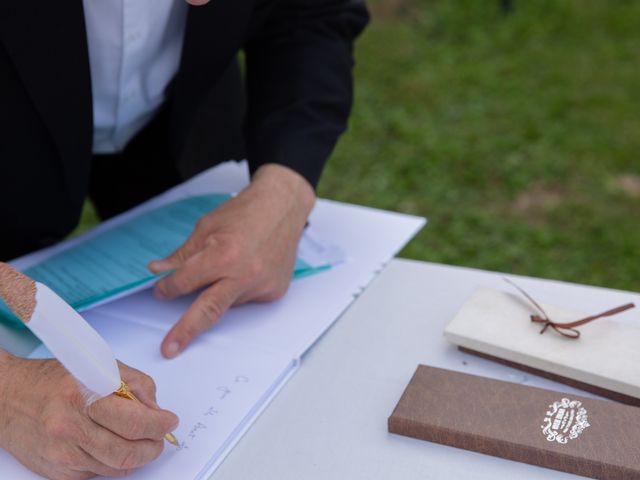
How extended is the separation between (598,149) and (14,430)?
3.15 meters

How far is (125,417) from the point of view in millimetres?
763

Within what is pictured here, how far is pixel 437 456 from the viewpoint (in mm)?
823

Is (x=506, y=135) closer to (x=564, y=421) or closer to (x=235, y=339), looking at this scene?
(x=235, y=339)

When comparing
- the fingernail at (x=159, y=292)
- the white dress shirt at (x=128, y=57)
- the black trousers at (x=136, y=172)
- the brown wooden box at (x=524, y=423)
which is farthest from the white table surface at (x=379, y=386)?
the black trousers at (x=136, y=172)

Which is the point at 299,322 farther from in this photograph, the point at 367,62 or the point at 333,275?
the point at 367,62

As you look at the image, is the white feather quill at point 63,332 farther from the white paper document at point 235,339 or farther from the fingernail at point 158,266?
the fingernail at point 158,266

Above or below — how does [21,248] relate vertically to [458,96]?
above

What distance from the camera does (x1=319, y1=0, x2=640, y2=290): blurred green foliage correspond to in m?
2.98

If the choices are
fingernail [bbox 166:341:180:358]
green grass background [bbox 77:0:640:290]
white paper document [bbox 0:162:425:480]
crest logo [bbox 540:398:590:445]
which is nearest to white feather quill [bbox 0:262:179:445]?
white paper document [bbox 0:162:425:480]

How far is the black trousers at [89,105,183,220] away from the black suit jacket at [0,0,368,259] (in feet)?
0.37

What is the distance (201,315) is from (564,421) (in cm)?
47

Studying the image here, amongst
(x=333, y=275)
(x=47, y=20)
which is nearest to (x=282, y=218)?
(x=333, y=275)

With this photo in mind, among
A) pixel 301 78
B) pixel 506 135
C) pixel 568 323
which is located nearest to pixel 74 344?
pixel 568 323

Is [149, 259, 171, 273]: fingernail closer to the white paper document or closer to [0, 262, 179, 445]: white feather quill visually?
the white paper document
